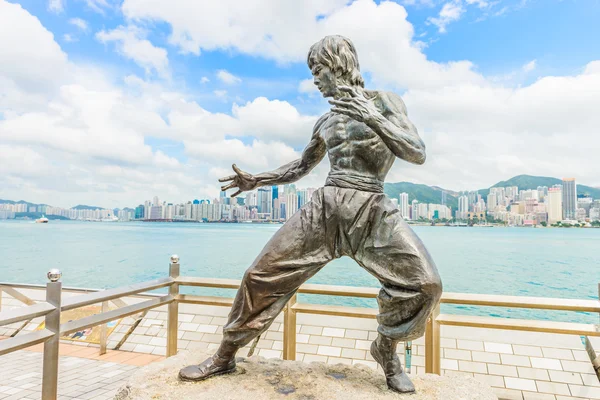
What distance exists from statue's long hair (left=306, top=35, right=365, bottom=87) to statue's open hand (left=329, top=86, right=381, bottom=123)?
0.99ft

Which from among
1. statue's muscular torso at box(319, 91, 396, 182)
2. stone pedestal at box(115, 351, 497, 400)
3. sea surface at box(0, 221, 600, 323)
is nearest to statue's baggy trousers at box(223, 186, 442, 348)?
statue's muscular torso at box(319, 91, 396, 182)

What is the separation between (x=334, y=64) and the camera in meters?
2.42

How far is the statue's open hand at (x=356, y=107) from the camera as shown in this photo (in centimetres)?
211

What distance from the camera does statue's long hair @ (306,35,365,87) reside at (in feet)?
7.94

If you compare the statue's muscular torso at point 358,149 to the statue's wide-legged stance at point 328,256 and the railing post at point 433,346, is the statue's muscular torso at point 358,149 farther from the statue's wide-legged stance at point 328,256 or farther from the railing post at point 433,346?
the railing post at point 433,346

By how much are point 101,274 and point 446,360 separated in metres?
26.5

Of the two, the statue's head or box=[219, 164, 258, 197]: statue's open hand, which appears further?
box=[219, 164, 258, 197]: statue's open hand

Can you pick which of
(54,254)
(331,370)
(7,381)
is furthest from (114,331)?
(54,254)

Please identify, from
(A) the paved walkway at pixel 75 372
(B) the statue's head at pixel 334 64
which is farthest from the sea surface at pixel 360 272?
(B) the statue's head at pixel 334 64

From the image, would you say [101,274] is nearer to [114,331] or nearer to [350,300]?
[350,300]

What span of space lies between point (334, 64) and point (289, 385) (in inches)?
78.4

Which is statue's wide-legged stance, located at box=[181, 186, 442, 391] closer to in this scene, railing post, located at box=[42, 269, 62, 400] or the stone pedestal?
the stone pedestal

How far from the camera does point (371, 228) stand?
2.35 metres

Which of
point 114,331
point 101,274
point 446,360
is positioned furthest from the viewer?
point 101,274
